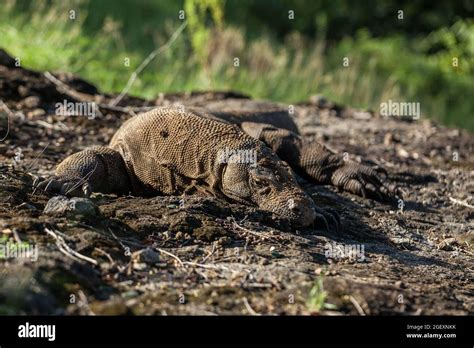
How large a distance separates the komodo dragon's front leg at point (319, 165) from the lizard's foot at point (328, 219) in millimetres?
867

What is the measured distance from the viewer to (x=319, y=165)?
6500 millimetres

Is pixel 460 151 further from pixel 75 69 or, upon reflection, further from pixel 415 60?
pixel 415 60

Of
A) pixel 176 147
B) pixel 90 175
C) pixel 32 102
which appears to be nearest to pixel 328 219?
pixel 176 147

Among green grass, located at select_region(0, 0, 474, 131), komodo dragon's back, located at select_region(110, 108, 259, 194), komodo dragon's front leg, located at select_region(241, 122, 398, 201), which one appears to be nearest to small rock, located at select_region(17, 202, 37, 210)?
komodo dragon's back, located at select_region(110, 108, 259, 194)

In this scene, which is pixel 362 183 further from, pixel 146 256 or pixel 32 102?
pixel 32 102

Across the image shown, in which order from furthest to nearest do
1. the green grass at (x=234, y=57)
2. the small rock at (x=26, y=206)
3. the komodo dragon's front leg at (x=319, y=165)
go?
1. the green grass at (x=234, y=57)
2. the komodo dragon's front leg at (x=319, y=165)
3. the small rock at (x=26, y=206)

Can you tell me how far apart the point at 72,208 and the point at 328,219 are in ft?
5.08

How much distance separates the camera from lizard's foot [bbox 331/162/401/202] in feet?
21.1

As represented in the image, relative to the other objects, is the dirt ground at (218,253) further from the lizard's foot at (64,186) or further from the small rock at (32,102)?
the small rock at (32,102)

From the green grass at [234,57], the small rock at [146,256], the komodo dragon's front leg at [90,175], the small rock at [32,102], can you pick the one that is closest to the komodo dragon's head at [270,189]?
the komodo dragon's front leg at [90,175]

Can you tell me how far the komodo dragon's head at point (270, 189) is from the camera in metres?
5.17

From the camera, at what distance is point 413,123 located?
10445 millimetres
